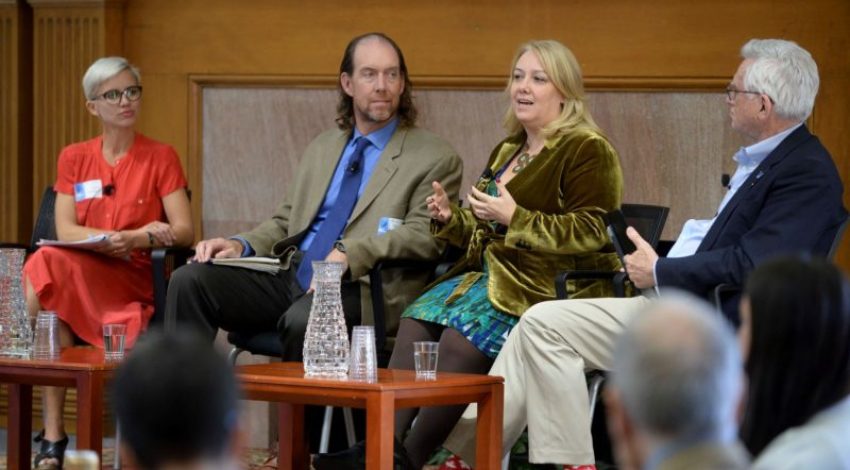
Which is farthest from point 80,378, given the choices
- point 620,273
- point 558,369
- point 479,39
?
point 479,39

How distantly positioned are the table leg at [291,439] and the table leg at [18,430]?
801 millimetres

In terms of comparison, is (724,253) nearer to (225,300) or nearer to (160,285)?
(225,300)

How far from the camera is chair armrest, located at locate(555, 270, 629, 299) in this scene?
13.8ft

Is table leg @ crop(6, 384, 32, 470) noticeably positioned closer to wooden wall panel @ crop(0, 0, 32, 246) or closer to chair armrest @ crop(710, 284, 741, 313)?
wooden wall panel @ crop(0, 0, 32, 246)

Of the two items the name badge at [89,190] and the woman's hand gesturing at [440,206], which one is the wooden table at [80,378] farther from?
the name badge at [89,190]

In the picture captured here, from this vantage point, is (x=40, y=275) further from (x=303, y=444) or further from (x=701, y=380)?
(x=701, y=380)

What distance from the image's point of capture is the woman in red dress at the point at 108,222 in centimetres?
514

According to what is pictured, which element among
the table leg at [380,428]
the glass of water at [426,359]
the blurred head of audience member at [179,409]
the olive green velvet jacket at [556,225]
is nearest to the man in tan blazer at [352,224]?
the olive green velvet jacket at [556,225]

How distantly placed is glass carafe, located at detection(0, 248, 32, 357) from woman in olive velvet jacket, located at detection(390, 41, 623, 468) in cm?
113

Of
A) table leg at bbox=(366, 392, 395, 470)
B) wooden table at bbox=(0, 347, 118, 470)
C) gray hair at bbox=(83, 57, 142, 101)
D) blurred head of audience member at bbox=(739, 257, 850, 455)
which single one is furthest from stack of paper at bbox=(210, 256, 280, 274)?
blurred head of audience member at bbox=(739, 257, 850, 455)

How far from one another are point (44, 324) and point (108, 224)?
1.22 meters

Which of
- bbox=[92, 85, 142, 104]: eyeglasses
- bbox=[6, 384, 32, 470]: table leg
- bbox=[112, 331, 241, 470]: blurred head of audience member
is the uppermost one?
bbox=[92, 85, 142, 104]: eyeglasses

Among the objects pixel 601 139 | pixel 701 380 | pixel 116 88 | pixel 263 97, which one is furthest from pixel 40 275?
pixel 701 380

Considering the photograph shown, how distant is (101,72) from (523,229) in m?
1.98
